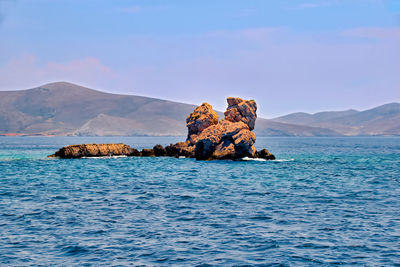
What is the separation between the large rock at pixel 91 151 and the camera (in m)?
92.3

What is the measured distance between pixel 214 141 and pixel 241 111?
9255 millimetres

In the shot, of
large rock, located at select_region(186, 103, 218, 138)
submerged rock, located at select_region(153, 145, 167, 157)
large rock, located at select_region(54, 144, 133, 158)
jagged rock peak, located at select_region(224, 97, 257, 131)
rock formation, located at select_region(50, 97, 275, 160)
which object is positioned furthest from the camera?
submerged rock, located at select_region(153, 145, 167, 157)

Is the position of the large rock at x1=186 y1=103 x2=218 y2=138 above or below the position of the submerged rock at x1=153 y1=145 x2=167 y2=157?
above

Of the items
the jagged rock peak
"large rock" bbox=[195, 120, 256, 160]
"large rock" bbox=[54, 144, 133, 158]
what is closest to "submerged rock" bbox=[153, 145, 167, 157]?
"large rock" bbox=[54, 144, 133, 158]

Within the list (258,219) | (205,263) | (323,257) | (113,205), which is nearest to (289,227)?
(258,219)

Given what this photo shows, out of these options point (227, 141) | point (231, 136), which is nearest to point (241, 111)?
point (227, 141)

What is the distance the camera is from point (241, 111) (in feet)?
281

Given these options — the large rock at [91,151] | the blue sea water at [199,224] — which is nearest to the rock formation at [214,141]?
the large rock at [91,151]

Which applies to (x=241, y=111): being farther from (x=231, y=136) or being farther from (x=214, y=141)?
(x=214, y=141)

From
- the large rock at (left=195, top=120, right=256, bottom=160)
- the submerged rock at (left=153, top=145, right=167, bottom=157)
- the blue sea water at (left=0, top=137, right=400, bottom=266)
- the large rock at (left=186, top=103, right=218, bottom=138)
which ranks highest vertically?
the large rock at (left=186, top=103, right=218, bottom=138)

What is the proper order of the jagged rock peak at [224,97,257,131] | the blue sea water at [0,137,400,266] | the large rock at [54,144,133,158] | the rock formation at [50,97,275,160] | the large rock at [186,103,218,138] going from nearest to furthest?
the blue sea water at [0,137,400,266], the rock formation at [50,97,275,160], the jagged rock peak at [224,97,257,131], the large rock at [54,144,133,158], the large rock at [186,103,218,138]

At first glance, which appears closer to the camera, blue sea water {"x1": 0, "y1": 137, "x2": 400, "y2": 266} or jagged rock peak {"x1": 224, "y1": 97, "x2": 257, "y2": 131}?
blue sea water {"x1": 0, "y1": 137, "x2": 400, "y2": 266}

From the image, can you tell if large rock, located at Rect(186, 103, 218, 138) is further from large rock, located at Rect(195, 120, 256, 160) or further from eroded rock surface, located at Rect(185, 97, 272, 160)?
large rock, located at Rect(195, 120, 256, 160)

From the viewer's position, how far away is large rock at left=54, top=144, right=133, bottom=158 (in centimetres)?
9231
